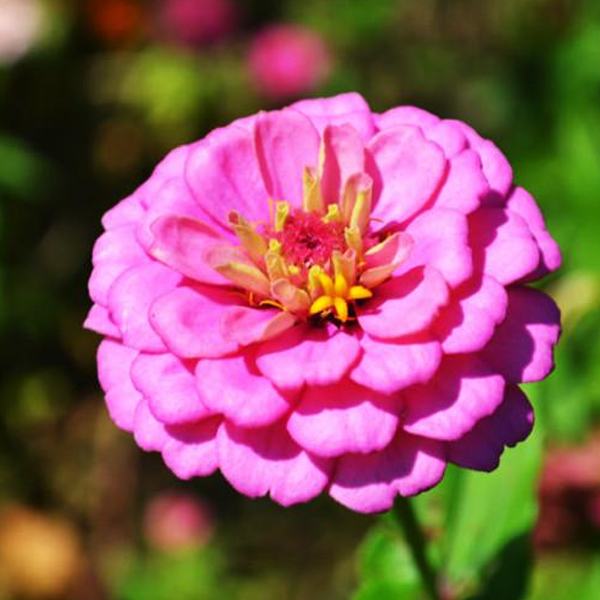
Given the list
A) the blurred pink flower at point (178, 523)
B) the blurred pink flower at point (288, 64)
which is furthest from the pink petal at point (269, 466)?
the blurred pink flower at point (288, 64)

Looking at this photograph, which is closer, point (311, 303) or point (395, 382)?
point (395, 382)

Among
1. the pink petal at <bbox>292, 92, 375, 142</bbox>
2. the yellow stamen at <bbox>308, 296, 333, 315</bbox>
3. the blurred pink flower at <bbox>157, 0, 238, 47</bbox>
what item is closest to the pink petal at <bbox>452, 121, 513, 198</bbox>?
the pink petal at <bbox>292, 92, 375, 142</bbox>

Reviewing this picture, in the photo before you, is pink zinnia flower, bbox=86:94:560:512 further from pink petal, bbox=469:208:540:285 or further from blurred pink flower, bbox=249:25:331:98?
blurred pink flower, bbox=249:25:331:98

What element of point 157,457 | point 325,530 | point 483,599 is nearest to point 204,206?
point 483,599

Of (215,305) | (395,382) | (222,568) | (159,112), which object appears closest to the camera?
(395,382)

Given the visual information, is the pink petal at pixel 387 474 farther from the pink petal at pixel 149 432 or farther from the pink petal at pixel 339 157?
the pink petal at pixel 339 157

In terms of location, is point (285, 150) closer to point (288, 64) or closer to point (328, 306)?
point (328, 306)

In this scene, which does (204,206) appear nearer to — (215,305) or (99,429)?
(215,305)
